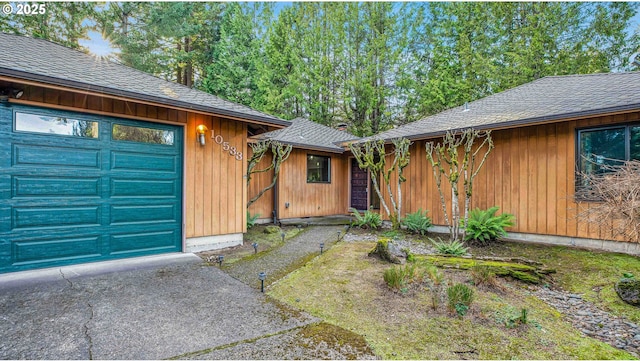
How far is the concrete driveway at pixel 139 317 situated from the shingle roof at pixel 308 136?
5212 mm

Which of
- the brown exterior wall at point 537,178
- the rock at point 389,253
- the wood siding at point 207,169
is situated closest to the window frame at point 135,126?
the wood siding at point 207,169

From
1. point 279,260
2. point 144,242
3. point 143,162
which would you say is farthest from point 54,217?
point 279,260

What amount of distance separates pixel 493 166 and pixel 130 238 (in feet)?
23.0

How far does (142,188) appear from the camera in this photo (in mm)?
4520

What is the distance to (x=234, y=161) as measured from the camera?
5.50m

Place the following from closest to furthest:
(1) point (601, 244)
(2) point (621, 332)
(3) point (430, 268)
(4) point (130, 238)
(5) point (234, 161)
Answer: (2) point (621, 332), (3) point (430, 268), (4) point (130, 238), (1) point (601, 244), (5) point (234, 161)

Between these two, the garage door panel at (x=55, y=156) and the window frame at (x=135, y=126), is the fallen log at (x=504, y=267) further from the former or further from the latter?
the garage door panel at (x=55, y=156)

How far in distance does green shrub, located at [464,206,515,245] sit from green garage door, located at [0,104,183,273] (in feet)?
17.7

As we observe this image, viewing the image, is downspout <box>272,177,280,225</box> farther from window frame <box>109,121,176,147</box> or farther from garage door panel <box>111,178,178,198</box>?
window frame <box>109,121,176,147</box>

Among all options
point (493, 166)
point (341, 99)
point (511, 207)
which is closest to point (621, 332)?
point (511, 207)

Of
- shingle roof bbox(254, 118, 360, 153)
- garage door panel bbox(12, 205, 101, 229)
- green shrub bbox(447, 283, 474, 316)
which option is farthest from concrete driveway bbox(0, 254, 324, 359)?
shingle roof bbox(254, 118, 360, 153)

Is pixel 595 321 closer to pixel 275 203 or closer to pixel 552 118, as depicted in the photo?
pixel 552 118

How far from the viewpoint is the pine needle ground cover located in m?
2.24

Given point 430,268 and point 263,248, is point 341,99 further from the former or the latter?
point 430,268
